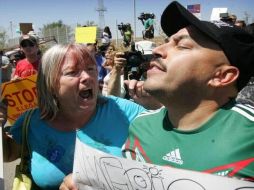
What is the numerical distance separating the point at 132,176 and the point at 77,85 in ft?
3.18

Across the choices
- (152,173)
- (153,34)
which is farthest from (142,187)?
(153,34)

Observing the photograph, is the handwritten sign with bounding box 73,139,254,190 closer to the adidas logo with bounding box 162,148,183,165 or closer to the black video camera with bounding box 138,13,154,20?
the adidas logo with bounding box 162,148,183,165

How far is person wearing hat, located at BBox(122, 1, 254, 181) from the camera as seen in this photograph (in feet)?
5.51

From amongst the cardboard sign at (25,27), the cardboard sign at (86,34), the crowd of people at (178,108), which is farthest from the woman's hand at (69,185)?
the cardboard sign at (25,27)

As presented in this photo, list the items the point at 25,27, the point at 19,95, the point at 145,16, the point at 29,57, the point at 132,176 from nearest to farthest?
the point at 132,176 → the point at 19,95 → the point at 29,57 → the point at 25,27 → the point at 145,16

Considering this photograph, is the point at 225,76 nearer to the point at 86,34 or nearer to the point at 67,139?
the point at 67,139

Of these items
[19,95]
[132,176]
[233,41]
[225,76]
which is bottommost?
[19,95]

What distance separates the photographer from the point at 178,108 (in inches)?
76.5

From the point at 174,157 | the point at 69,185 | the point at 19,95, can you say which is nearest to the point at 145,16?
the point at 19,95

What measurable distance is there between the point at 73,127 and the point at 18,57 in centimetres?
704

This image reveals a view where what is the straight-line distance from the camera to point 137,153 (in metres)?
1.96

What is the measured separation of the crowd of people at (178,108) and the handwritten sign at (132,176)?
14cm

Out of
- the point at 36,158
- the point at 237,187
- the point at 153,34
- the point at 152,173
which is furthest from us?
the point at 153,34

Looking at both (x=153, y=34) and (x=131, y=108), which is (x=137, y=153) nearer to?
(x=131, y=108)
